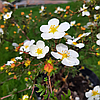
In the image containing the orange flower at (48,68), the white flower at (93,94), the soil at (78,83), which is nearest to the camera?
the orange flower at (48,68)

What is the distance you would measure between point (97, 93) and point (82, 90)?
246 millimetres

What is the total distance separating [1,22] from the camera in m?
1.67

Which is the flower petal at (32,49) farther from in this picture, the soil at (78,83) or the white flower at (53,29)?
the soil at (78,83)

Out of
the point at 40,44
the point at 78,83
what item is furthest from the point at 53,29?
the point at 78,83

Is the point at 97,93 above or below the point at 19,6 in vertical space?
below

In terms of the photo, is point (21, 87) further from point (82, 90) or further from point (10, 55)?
point (82, 90)

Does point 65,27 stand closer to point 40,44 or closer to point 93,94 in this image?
point 40,44

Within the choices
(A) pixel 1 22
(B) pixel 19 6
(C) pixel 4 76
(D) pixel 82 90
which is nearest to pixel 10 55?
(C) pixel 4 76

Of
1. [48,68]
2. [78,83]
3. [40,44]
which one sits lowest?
[78,83]

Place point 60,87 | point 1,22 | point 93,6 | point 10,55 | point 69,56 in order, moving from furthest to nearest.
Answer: point 1,22 → point 10,55 → point 60,87 → point 93,6 → point 69,56

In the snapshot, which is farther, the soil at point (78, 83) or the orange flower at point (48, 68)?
the soil at point (78, 83)

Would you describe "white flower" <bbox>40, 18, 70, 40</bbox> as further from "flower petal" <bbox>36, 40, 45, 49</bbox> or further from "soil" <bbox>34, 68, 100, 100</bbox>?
"soil" <bbox>34, 68, 100, 100</bbox>

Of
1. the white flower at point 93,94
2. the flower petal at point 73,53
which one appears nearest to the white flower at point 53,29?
the flower petal at point 73,53

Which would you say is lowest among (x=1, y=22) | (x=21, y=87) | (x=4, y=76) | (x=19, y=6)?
(x=21, y=87)
